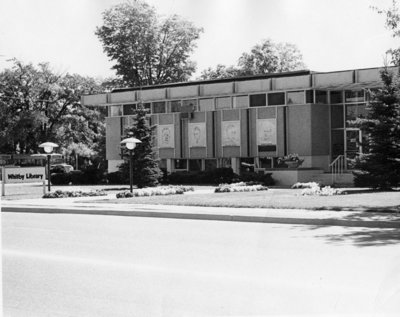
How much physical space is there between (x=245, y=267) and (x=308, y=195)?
14.4 metres

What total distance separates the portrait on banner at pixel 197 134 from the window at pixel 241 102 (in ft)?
8.02

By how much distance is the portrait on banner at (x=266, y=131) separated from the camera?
37.5 meters

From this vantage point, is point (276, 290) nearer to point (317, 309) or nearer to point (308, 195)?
point (317, 309)

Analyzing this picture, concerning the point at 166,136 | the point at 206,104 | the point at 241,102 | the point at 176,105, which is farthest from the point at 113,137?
the point at 241,102

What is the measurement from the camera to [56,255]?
1070 cm

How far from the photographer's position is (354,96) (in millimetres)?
37094

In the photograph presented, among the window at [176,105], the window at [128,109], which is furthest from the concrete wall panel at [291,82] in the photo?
the window at [128,109]

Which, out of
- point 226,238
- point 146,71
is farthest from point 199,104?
point 226,238

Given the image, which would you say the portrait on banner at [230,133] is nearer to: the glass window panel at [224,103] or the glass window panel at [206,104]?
the glass window panel at [224,103]

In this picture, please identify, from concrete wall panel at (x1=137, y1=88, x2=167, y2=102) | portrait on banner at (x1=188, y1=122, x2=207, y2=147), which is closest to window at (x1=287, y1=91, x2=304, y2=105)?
portrait on banner at (x1=188, y1=122, x2=207, y2=147)

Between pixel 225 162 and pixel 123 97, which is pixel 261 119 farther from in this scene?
pixel 123 97

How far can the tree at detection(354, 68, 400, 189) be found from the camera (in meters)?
25.8

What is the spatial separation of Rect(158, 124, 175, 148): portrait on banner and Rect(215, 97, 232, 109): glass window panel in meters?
3.55

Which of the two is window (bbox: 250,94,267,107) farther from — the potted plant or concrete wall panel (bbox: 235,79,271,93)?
the potted plant
